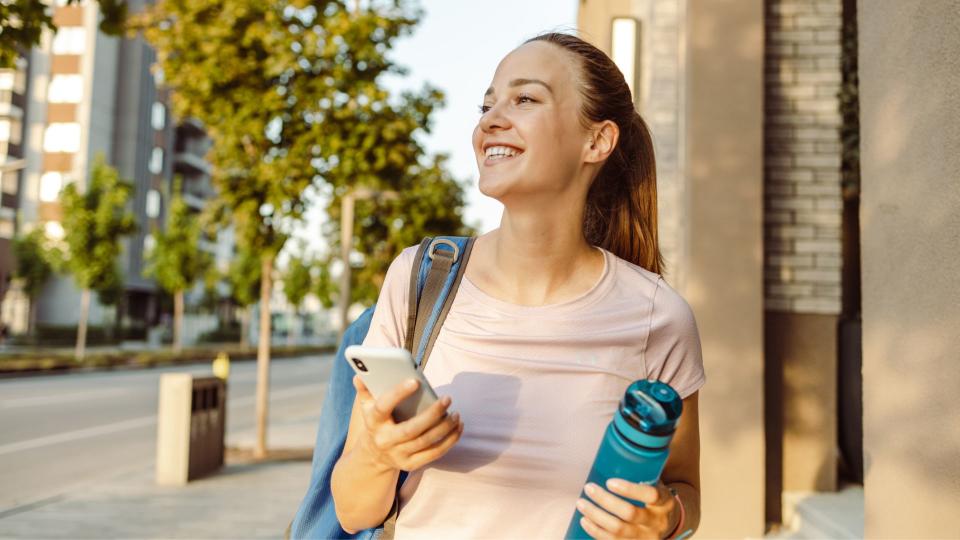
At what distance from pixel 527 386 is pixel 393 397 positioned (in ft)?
1.34

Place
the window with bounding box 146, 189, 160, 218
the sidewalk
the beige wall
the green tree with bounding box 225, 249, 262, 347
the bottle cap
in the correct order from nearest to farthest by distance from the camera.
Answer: the bottle cap < the beige wall < the sidewalk < the green tree with bounding box 225, 249, 262, 347 < the window with bounding box 146, 189, 160, 218

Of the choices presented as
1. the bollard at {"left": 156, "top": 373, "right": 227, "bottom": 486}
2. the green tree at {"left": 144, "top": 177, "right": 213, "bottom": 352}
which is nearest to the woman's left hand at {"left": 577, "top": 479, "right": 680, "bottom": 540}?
the bollard at {"left": 156, "top": 373, "right": 227, "bottom": 486}

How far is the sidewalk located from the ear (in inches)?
225

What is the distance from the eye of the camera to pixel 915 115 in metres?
3.12

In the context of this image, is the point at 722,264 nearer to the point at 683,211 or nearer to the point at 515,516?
the point at 683,211

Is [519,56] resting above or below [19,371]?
above

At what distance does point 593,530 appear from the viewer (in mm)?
1439

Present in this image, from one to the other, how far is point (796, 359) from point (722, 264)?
102 centimetres

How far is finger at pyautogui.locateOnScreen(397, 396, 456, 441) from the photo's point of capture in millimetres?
1410

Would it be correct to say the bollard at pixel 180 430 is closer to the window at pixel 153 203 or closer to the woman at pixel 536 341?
the woman at pixel 536 341

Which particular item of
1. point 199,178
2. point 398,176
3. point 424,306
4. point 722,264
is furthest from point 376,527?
point 199,178

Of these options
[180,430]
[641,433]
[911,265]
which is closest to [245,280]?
[180,430]

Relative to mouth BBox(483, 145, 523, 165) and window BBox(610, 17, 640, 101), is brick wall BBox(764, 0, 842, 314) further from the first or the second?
mouth BBox(483, 145, 523, 165)

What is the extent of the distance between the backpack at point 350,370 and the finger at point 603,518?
0.50 metres
